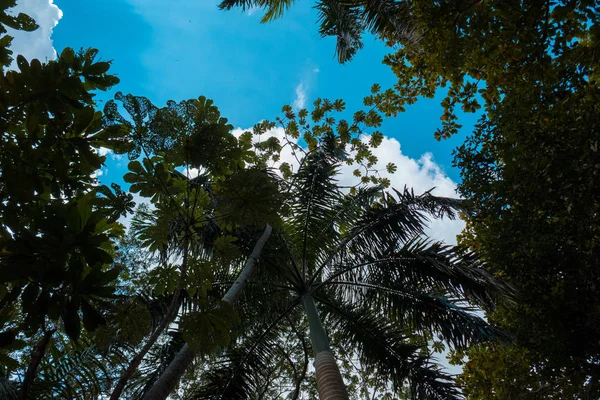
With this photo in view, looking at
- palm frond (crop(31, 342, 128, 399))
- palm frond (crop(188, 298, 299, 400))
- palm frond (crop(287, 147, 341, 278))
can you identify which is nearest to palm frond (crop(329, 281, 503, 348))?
palm frond (crop(287, 147, 341, 278))

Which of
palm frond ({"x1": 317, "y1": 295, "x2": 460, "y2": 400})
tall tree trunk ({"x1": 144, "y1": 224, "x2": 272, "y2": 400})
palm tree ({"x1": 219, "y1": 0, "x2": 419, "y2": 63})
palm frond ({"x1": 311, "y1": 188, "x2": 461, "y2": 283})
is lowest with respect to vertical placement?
tall tree trunk ({"x1": 144, "y1": 224, "x2": 272, "y2": 400})

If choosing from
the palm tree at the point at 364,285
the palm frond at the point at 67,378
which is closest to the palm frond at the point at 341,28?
the palm tree at the point at 364,285

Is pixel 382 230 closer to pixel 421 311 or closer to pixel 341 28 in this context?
pixel 421 311

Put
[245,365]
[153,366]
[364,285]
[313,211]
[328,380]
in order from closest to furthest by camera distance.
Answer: [328,380] → [153,366] → [245,365] → [364,285] → [313,211]

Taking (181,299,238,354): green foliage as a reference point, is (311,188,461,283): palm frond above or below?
above

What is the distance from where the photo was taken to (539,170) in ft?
9.91

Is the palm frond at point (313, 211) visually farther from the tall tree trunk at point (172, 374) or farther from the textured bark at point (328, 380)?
the tall tree trunk at point (172, 374)

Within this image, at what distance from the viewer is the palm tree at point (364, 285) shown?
4828 mm

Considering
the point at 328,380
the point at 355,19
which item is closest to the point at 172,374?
the point at 328,380

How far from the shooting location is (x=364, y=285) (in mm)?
5746

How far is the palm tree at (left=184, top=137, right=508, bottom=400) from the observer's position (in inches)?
190

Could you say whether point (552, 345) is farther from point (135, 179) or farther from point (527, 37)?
point (135, 179)

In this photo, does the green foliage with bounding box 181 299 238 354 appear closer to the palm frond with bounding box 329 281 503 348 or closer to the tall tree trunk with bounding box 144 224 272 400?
the tall tree trunk with bounding box 144 224 272 400

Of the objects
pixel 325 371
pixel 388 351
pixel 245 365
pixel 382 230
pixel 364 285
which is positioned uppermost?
pixel 382 230
